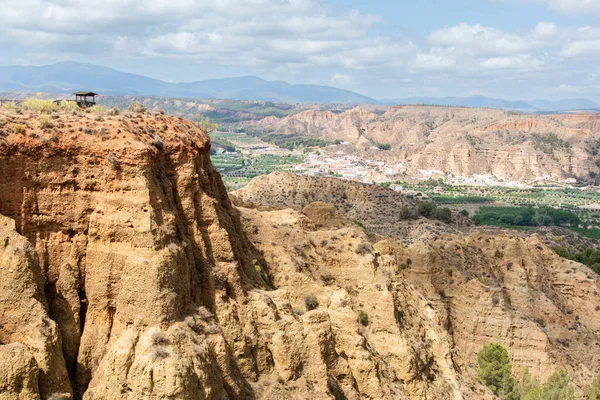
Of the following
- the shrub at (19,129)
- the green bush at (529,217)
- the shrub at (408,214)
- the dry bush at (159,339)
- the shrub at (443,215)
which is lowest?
the green bush at (529,217)

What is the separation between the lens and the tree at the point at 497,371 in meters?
37.4

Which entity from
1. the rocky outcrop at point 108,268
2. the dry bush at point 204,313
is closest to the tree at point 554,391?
the rocky outcrop at point 108,268

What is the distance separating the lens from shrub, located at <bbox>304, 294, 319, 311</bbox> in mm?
24141

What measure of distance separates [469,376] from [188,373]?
1991 cm

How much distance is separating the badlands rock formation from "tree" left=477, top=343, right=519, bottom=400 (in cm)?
1036

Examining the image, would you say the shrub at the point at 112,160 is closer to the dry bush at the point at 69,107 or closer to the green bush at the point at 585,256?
the dry bush at the point at 69,107

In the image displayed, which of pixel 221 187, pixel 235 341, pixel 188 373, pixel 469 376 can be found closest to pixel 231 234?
pixel 221 187

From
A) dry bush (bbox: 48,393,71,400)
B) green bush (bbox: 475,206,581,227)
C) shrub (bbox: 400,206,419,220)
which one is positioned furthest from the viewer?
green bush (bbox: 475,206,581,227)

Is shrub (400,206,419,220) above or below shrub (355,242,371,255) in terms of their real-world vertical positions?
below

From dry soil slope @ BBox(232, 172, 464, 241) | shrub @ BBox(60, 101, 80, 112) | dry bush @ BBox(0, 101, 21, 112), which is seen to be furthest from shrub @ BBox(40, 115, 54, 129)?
dry soil slope @ BBox(232, 172, 464, 241)

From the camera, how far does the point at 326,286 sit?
25906 millimetres

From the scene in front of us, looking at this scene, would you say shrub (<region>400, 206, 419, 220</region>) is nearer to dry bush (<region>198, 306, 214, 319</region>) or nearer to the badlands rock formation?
the badlands rock formation

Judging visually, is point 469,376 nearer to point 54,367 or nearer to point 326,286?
point 326,286

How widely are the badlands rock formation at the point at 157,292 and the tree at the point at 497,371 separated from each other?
10.4 m
